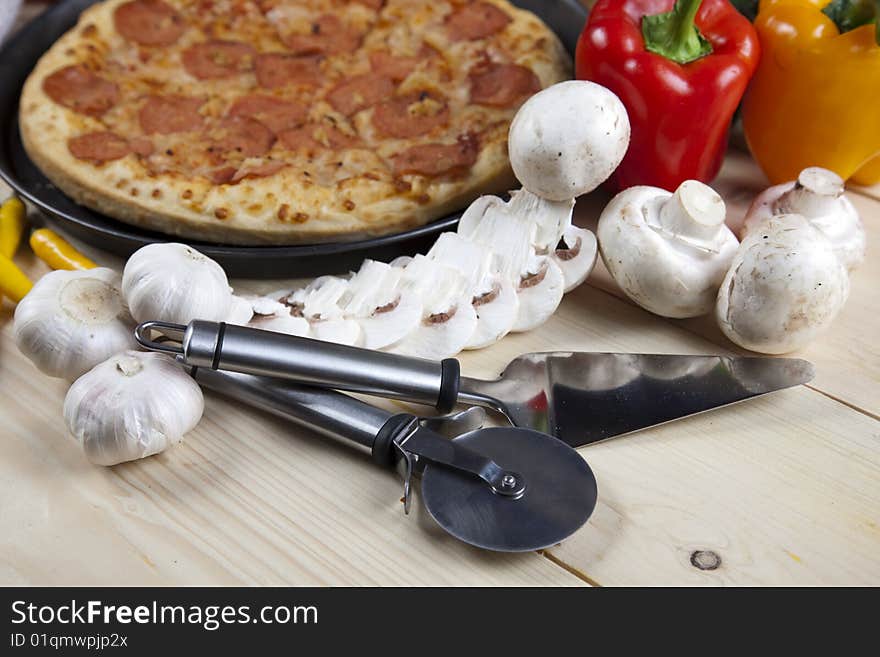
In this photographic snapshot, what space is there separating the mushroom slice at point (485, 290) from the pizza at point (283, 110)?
0.47 feet

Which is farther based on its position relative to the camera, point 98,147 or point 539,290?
point 98,147

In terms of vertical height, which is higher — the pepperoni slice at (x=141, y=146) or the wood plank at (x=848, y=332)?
the wood plank at (x=848, y=332)

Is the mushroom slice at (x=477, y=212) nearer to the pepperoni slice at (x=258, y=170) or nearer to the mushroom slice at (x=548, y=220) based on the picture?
the mushroom slice at (x=548, y=220)

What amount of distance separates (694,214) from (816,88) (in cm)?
46

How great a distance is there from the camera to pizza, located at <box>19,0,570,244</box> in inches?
62.9

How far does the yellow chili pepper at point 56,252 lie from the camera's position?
1.59 m

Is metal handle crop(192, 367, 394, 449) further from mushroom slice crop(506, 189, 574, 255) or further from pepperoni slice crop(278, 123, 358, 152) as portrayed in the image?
pepperoni slice crop(278, 123, 358, 152)

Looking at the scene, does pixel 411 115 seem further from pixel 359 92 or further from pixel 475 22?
pixel 475 22

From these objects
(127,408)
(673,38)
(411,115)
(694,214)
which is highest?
(673,38)

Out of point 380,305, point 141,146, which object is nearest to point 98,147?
point 141,146

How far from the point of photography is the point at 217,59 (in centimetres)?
200

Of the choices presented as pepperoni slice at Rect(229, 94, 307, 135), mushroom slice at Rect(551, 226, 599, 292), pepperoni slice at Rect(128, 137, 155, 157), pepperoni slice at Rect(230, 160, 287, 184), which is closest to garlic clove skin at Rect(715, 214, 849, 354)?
mushroom slice at Rect(551, 226, 599, 292)

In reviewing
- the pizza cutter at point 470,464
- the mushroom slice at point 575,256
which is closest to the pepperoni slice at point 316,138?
the mushroom slice at point 575,256

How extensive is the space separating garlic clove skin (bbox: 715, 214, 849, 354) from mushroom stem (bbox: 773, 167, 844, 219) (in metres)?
0.10
